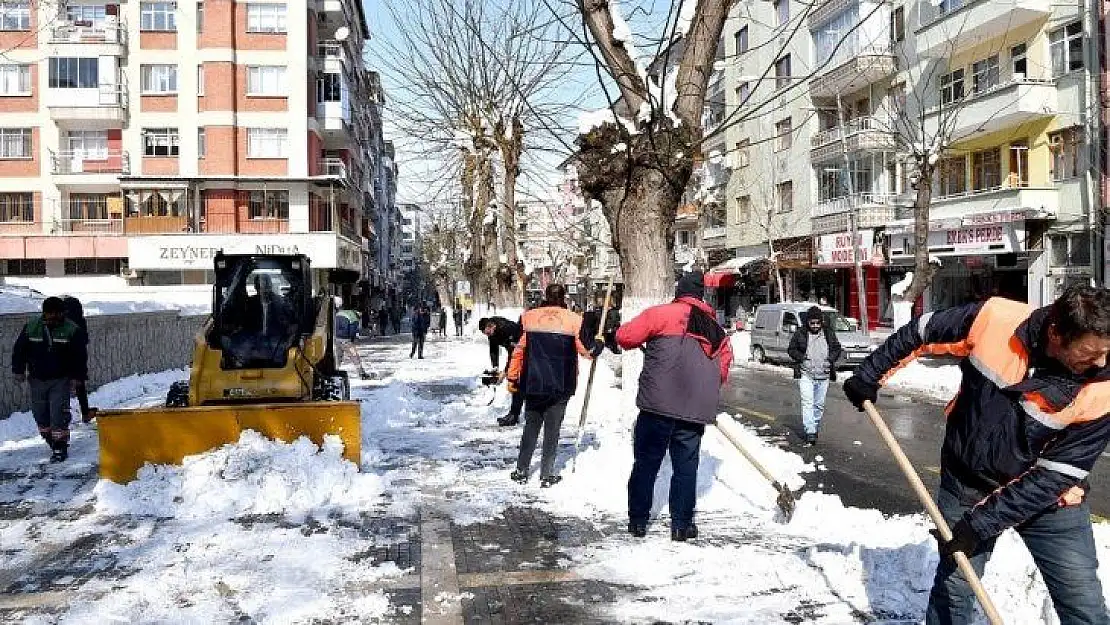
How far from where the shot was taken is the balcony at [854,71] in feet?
106

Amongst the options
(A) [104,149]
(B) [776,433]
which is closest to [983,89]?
(B) [776,433]

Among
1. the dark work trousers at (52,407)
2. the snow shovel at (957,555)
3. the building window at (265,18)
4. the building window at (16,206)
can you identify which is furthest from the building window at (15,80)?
the snow shovel at (957,555)

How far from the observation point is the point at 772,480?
6602mm

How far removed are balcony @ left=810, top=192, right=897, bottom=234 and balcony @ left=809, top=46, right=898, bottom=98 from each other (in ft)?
13.8

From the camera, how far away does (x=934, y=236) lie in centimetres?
2923

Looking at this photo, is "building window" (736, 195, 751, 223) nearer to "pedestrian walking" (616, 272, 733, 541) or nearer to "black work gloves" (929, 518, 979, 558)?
"pedestrian walking" (616, 272, 733, 541)

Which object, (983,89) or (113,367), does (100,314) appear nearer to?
(113,367)

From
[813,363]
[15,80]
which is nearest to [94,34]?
[15,80]

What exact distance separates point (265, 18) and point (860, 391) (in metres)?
40.2

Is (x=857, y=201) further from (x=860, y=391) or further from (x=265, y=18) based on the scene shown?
(x=860, y=391)

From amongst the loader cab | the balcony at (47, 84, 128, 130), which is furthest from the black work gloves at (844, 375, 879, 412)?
the balcony at (47, 84, 128, 130)

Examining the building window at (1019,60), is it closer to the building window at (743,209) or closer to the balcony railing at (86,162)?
the building window at (743,209)

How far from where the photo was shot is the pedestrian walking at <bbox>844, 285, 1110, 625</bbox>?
3104mm

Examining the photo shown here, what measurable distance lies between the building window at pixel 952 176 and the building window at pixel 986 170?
15.4 inches
